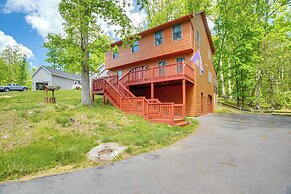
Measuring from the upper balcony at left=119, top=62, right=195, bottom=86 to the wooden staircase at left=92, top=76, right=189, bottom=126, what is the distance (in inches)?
77.1

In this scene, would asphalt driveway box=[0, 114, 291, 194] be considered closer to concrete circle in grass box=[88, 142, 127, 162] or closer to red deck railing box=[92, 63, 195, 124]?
concrete circle in grass box=[88, 142, 127, 162]

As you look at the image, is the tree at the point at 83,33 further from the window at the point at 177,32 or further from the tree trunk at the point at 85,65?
the window at the point at 177,32

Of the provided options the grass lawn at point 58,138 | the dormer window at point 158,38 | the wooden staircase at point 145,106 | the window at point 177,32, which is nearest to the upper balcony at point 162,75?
the wooden staircase at point 145,106

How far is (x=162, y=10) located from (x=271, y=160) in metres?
29.1

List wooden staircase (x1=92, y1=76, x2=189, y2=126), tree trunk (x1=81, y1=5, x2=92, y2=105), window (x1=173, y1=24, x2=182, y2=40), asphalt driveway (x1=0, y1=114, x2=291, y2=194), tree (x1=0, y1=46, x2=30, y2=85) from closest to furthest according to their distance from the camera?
asphalt driveway (x1=0, y1=114, x2=291, y2=194), wooden staircase (x1=92, y1=76, x2=189, y2=126), tree trunk (x1=81, y1=5, x2=92, y2=105), window (x1=173, y1=24, x2=182, y2=40), tree (x1=0, y1=46, x2=30, y2=85)

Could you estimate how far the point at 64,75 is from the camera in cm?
3834

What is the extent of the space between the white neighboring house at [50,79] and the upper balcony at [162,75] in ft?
78.2

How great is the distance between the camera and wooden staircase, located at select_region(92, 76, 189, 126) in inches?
402

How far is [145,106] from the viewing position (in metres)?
11.2

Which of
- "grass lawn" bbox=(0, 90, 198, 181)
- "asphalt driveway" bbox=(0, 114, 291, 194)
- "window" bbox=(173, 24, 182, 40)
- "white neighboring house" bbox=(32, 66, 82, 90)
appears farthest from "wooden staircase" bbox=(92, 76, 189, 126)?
"white neighboring house" bbox=(32, 66, 82, 90)

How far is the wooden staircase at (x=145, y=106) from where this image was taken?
33.5 ft

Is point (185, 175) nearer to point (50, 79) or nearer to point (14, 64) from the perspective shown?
point (50, 79)

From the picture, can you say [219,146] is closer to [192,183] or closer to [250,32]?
[192,183]

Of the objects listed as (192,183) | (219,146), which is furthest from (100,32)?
(192,183)
